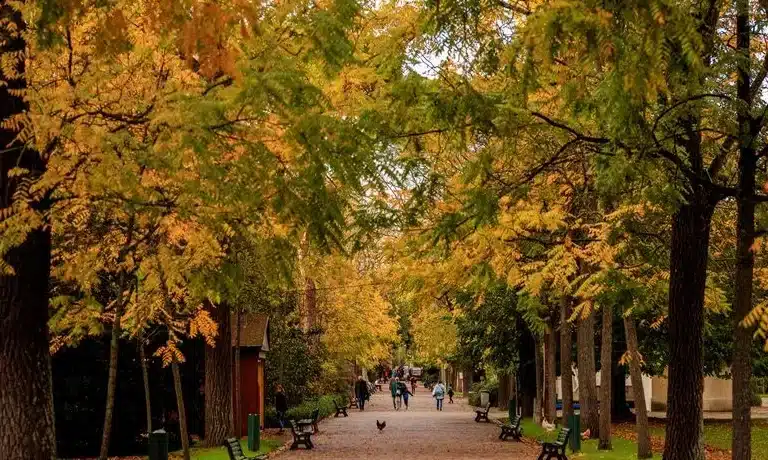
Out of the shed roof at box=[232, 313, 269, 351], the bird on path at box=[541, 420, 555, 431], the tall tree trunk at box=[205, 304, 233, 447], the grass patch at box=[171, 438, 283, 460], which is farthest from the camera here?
the shed roof at box=[232, 313, 269, 351]

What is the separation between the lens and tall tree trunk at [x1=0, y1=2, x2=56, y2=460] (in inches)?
426

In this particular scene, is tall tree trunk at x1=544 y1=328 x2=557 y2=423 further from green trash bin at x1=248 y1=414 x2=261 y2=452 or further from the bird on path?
green trash bin at x1=248 y1=414 x2=261 y2=452

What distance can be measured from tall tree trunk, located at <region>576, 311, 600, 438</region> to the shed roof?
11323 millimetres

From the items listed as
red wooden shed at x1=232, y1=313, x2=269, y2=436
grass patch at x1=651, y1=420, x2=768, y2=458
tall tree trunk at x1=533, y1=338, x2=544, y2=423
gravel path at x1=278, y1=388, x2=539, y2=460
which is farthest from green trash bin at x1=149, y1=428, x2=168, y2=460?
tall tree trunk at x1=533, y1=338, x2=544, y2=423

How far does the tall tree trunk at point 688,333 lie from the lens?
13.8 meters

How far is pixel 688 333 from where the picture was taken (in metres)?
13.8

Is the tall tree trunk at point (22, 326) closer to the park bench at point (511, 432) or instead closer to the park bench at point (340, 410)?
the park bench at point (511, 432)

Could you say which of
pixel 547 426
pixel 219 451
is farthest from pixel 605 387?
pixel 547 426

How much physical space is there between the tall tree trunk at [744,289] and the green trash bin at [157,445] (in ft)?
31.7

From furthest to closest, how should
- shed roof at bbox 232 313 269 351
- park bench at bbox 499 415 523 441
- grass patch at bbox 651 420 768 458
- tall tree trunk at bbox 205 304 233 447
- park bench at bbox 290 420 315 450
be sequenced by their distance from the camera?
shed roof at bbox 232 313 269 351
park bench at bbox 499 415 523 441
park bench at bbox 290 420 315 450
tall tree trunk at bbox 205 304 233 447
grass patch at bbox 651 420 768 458

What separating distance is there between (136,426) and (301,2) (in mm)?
18278

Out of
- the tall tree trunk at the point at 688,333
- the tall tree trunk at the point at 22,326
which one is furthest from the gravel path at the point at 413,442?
the tall tree trunk at the point at 22,326

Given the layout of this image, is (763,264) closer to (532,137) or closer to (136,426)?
(532,137)

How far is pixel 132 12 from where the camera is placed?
12047 millimetres
